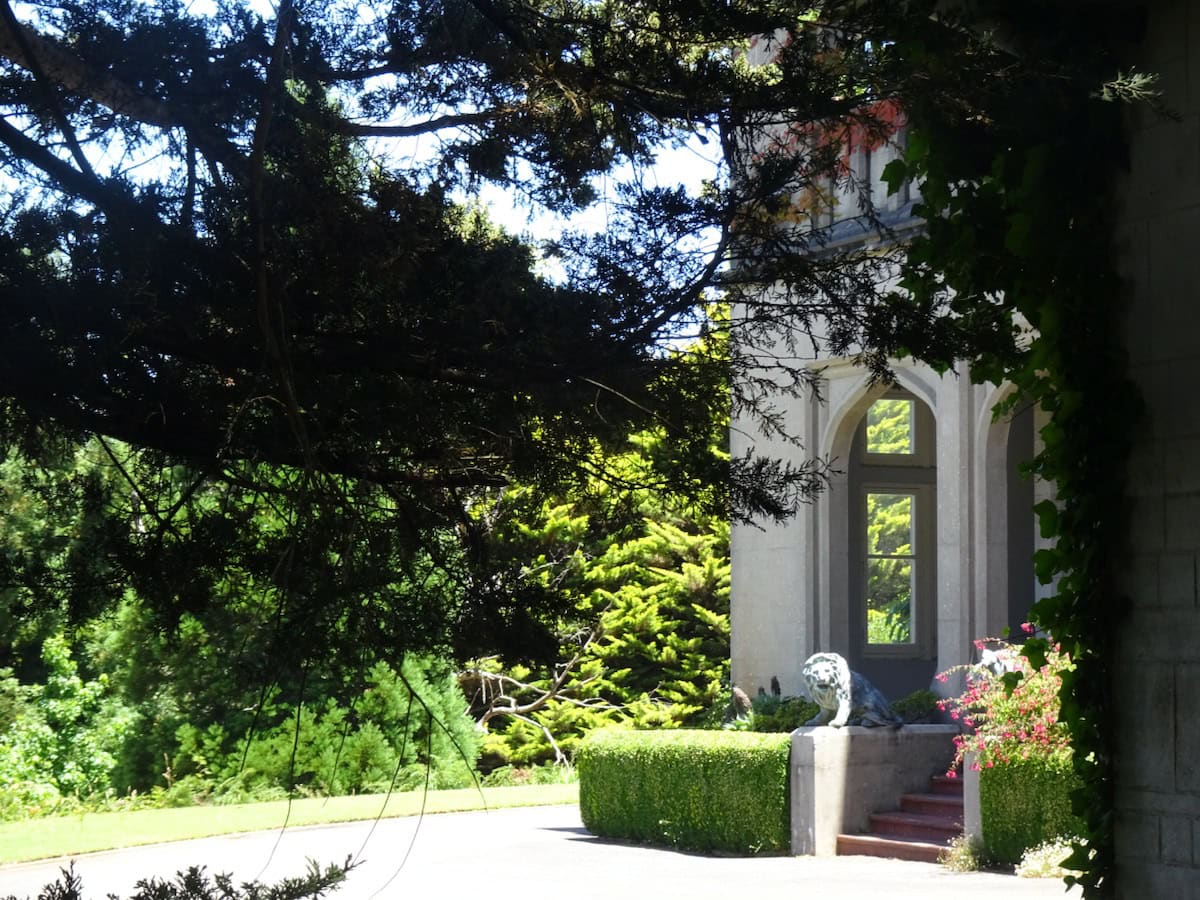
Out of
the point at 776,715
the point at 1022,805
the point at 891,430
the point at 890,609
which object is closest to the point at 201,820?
the point at 776,715

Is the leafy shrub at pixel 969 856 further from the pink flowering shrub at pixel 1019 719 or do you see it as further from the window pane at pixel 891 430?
the window pane at pixel 891 430

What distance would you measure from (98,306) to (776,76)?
2.48 m

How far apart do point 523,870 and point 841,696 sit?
9.95 feet

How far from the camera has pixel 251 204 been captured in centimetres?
476

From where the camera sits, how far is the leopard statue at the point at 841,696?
12148 mm

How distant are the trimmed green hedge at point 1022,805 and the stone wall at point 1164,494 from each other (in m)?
5.80

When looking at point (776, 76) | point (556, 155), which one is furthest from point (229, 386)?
point (776, 76)

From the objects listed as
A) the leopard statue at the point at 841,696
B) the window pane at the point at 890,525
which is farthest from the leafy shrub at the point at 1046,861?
the window pane at the point at 890,525

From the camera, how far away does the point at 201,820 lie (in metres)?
14.4

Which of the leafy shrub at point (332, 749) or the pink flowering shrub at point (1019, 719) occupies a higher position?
the pink flowering shrub at point (1019, 719)

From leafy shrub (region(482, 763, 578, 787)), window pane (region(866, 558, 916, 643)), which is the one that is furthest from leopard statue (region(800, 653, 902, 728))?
leafy shrub (region(482, 763, 578, 787))

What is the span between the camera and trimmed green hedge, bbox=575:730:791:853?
12094mm

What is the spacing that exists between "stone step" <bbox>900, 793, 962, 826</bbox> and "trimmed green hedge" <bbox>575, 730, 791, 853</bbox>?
1.19 metres

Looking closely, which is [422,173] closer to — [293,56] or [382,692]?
[293,56]
